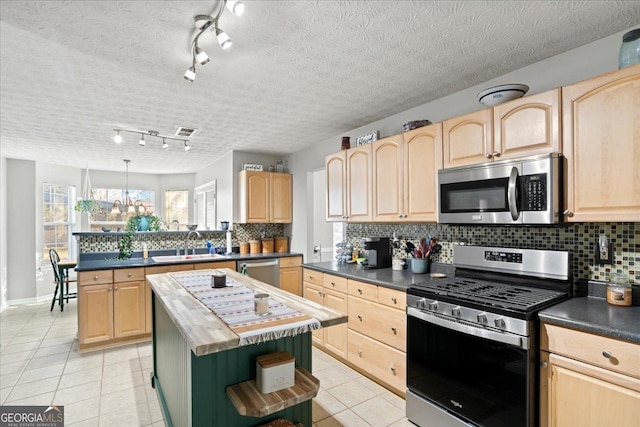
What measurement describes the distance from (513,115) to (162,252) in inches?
174

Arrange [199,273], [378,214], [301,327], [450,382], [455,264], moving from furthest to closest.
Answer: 1. [378,214]
2. [199,273]
3. [455,264]
4. [450,382]
5. [301,327]

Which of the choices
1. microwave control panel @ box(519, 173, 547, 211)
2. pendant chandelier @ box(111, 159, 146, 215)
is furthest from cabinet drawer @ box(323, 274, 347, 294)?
pendant chandelier @ box(111, 159, 146, 215)

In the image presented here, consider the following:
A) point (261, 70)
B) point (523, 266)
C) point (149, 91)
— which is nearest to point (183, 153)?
point (149, 91)

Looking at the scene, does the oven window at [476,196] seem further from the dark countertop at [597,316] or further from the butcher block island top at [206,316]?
the butcher block island top at [206,316]

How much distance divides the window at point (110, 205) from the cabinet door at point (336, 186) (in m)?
5.62

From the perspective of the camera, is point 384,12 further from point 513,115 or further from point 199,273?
point 199,273

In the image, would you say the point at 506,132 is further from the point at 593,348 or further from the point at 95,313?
the point at 95,313

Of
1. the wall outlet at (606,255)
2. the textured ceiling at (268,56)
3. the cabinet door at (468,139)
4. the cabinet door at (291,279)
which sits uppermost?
the textured ceiling at (268,56)

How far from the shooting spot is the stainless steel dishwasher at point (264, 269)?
4.46 meters

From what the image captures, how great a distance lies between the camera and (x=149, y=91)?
2732mm

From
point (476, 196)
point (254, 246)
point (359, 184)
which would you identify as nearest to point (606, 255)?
point (476, 196)

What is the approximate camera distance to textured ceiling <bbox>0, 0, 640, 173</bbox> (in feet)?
5.60

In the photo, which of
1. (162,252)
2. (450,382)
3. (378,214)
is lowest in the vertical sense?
(450,382)

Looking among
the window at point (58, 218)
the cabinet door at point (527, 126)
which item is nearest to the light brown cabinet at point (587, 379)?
the cabinet door at point (527, 126)
